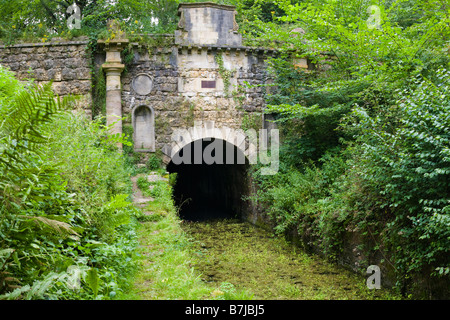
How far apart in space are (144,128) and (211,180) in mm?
7890

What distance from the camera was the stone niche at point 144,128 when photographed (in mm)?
12016

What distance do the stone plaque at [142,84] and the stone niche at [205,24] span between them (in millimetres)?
1409

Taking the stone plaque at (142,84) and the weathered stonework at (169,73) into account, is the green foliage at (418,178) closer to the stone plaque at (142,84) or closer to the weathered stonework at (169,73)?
the weathered stonework at (169,73)

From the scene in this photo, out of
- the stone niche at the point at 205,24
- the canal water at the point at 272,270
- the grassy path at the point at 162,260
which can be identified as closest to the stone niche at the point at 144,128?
the stone niche at the point at 205,24

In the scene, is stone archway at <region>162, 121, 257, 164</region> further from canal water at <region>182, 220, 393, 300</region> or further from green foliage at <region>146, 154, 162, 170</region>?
canal water at <region>182, 220, 393, 300</region>

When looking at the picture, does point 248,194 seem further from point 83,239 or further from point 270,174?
point 83,239

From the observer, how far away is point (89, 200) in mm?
5145

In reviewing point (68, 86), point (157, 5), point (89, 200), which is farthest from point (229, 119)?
point (157, 5)

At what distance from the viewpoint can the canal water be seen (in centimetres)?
646

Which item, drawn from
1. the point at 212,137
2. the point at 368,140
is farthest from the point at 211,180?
the point at 368,140

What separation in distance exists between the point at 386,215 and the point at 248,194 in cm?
706

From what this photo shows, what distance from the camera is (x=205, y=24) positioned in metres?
12.1
